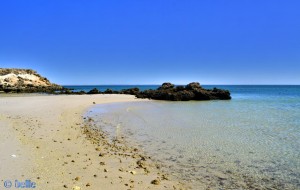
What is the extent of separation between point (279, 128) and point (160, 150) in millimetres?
7413

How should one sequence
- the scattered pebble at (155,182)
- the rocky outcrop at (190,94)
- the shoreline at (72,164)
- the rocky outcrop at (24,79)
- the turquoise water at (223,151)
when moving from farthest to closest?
the rocky outcrop at (24,79), the rocky outcrop at (190,94), the turquoise water at (223,151), the scattered pebble at (155,182), the shoreline at (72,164)

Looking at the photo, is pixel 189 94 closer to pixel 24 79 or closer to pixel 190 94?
pixel 190 94

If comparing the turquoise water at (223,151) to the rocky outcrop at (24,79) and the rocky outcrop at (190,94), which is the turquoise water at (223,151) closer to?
the rocky outcrop at (190,94)

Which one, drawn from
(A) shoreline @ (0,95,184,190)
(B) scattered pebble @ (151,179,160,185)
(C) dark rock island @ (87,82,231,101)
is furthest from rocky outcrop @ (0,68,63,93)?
(B) scattered pebble @ (151,179,160,185)

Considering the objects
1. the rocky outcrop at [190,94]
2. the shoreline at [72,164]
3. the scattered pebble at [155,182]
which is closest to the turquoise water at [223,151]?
the scattered pebble at [155,182]

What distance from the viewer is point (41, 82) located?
9581cm

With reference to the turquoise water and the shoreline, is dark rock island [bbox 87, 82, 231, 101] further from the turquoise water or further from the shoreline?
the shoreline

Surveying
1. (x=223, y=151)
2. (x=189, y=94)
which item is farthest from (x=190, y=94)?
(x=223, y=151)

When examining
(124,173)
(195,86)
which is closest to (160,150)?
(124,173)

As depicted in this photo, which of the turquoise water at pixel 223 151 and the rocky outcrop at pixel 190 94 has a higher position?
the rocky outcrop at pixel 190 94

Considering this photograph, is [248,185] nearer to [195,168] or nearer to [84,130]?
Answer: [195,168]

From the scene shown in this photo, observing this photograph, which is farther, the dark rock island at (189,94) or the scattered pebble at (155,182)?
the dark rock island at (189,94)

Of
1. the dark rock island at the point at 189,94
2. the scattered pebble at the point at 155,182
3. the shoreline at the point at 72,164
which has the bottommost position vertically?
the scattered pebble at the point at 155,182

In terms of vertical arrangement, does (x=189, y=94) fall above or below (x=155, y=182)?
above
